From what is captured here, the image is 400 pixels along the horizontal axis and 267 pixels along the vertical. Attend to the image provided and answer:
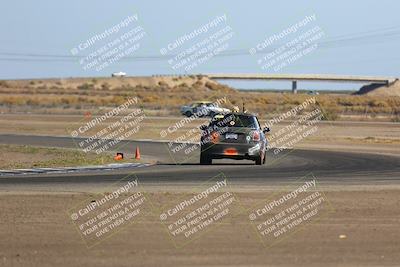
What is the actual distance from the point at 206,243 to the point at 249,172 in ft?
37.2

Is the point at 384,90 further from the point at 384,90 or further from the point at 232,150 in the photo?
the point at 232,150

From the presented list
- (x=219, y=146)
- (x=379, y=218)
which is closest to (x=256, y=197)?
(x=379, y=218)

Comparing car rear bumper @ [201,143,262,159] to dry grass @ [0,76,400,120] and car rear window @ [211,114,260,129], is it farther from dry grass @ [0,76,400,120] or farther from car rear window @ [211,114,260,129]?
dry grass @ [0,76,400,120]

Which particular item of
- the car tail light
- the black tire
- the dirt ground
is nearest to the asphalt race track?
the black tire

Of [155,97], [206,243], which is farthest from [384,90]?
[206,243]

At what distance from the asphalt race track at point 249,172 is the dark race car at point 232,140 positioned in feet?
1.15

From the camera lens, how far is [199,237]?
39.3 feet

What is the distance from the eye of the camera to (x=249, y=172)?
22.8 meters

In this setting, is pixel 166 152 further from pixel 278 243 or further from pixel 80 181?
pixel 278 243

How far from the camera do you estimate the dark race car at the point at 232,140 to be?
83.1 feet

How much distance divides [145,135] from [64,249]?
3684cm

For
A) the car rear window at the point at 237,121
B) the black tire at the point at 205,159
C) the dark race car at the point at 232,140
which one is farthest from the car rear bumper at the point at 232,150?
the car rear window at the point at 237,121

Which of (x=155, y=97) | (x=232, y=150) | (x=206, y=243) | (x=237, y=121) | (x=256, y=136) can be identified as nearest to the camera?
(x=206, y=243)

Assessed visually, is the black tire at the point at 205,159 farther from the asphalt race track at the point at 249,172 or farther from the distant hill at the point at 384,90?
the distant hill at the point at 384,90
